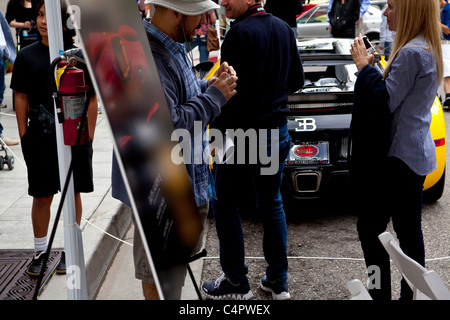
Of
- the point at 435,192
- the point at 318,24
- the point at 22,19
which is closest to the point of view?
the point at 435,192

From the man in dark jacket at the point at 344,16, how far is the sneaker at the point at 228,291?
7729 millimetres

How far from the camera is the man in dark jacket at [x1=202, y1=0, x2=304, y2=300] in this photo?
3.34 metres

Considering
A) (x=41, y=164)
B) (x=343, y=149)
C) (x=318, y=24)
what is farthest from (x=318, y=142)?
(x=318, y=24)

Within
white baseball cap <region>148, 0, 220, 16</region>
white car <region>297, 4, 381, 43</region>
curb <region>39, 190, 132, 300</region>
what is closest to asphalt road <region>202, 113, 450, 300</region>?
curb <region>39, 190, 132, 300</region>

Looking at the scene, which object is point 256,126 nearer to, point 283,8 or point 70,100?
point 70,100

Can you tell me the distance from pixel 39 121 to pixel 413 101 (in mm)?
2351

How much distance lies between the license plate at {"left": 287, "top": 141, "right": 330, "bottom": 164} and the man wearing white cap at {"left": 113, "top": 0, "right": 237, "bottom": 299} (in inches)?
84.5

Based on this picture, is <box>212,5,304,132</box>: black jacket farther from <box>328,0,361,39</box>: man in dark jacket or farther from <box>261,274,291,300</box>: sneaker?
<box>328,0,361,39</box>: man in dark jacket

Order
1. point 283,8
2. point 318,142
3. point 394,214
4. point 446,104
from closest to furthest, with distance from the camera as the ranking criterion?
point 394,214 → point 318,142 → point 283,8 → point 446,104

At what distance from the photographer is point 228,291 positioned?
3.70 m

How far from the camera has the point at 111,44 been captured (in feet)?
5.75

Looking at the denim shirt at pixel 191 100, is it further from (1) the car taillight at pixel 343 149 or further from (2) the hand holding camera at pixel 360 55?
(1) the car taillight at pixel 343 149

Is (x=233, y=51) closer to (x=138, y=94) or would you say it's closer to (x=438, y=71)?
(x=438, y=71)
